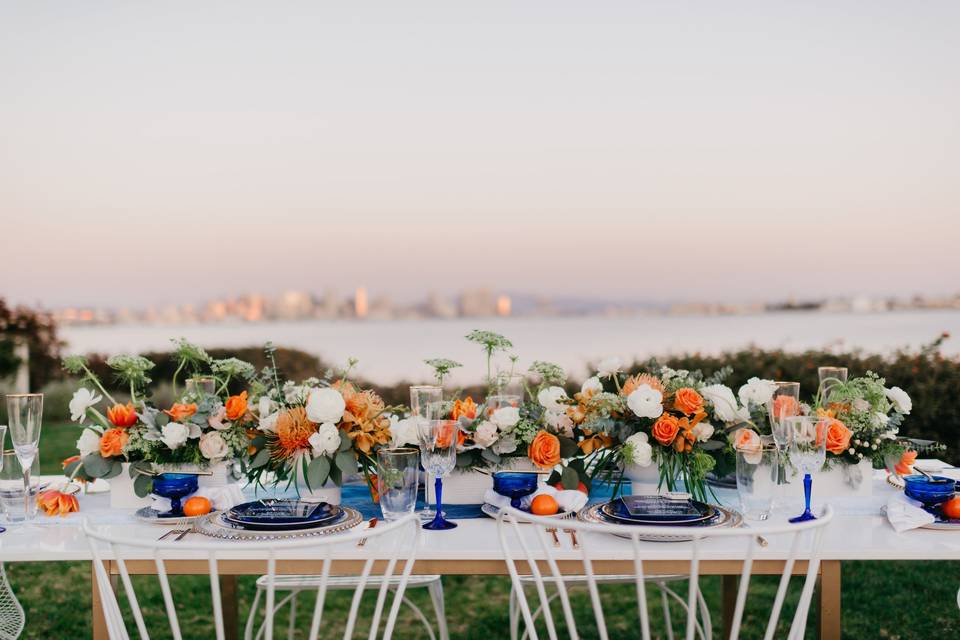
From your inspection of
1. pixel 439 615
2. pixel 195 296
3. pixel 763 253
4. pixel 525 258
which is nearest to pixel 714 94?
pixel 763 253

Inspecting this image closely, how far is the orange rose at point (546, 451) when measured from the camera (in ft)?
7.85

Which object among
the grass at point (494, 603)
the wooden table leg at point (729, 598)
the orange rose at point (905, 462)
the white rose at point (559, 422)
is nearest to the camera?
the white rose at point (559, 422)

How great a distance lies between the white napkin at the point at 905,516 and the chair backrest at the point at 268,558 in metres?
1.20

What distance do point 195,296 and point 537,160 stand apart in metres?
3.99

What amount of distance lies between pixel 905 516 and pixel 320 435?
1518 millimetres

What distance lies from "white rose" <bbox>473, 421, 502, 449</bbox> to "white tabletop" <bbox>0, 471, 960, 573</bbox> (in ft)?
0.71

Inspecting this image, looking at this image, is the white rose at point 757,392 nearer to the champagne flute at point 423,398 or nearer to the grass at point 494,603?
the champagne flute at point 423,398

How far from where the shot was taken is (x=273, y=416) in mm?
2414

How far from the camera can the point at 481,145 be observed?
29.0 feet

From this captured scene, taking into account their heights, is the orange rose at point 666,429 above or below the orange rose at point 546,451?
above

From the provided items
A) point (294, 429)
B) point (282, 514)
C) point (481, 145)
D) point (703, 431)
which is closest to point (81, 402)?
point (294, 429)

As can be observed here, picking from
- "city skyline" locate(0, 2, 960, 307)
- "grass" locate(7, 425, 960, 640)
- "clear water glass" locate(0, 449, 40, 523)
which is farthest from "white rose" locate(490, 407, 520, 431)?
"city skyline" locate(0, 2, 960, 307)

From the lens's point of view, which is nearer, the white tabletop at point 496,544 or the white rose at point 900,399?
the white tabletop at point 496,544

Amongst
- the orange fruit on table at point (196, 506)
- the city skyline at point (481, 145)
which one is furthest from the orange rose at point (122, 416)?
the city skyline at point (481, 145)
